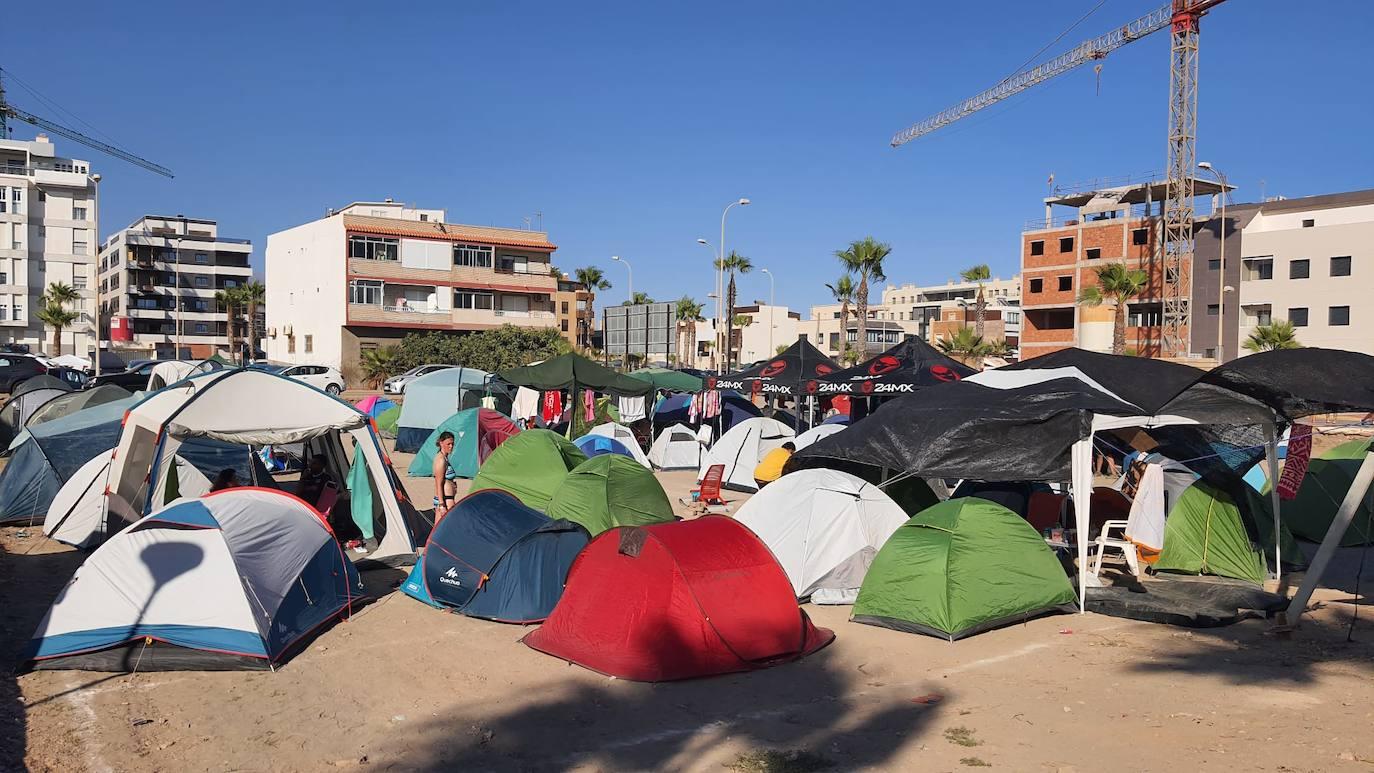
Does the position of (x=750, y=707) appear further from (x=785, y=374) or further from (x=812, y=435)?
(x=785, y=374)

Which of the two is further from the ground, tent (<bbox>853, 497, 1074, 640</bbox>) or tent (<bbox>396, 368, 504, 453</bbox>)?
tent (<bbox>396, 368, 504, 453</bbox>)

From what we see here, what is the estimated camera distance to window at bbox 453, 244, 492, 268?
53.3 meters

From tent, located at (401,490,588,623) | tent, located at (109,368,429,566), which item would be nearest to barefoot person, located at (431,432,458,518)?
tent, located at (109,368,429,566)

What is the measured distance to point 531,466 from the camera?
14711 millimetres

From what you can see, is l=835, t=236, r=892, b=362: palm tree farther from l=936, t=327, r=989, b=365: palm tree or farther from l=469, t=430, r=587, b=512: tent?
l=469, t=430, r=587, b=512: tent

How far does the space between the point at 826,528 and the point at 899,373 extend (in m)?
8.28

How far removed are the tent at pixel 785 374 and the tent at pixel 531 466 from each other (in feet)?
23.7

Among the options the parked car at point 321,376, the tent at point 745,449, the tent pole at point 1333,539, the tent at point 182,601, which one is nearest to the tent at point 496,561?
the tent at point 182,601

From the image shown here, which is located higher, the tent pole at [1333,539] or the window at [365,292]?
the window at [365,292]

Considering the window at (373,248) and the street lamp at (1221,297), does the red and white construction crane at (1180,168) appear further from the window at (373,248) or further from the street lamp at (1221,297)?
the window at (373,248)

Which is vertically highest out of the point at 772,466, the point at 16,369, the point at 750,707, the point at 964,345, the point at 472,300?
the point at 472,300

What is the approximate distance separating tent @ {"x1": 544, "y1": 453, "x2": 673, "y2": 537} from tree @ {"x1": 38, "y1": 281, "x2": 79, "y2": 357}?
187 feet

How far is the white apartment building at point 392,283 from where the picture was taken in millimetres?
49812

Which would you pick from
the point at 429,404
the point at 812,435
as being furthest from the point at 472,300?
the point at 812,435
